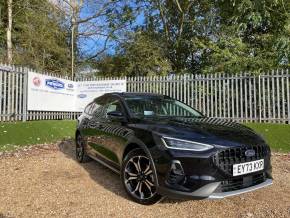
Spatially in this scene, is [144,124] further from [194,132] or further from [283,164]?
[283,164]

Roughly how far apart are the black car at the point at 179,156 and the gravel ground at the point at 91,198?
0.33m

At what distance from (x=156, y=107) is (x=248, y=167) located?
6.64 feet

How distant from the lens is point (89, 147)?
6113 millimetres

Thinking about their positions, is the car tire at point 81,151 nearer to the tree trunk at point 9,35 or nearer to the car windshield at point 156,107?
the car windshield at point 156,107

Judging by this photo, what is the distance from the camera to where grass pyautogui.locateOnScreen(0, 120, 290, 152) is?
856 cm

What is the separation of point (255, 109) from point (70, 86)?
29.4ft

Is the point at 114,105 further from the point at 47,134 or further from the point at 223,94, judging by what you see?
the point at 223,94

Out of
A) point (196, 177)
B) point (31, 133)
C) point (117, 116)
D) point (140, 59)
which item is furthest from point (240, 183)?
point (140, 59)

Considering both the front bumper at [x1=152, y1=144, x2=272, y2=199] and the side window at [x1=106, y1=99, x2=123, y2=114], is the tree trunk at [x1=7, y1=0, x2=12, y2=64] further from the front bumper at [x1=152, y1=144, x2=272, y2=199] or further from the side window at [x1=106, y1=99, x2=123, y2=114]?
the front bumper at [x1=152, y1=144, x2=272, y2=199]

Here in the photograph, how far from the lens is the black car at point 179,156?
356cm

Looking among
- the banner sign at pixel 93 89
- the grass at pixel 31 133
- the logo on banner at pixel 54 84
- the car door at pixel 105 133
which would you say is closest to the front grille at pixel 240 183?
the car door at pixel 105 133

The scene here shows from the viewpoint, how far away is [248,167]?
12.4 ft

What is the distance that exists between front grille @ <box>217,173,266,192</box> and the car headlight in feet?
1.51

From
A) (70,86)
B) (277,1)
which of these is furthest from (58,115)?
(277,1)
